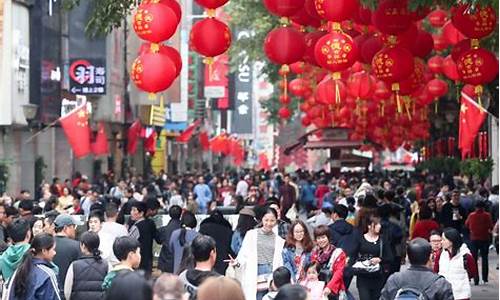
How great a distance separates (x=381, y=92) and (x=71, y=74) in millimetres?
14324

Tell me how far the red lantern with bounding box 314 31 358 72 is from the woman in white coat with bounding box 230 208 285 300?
2455 mm

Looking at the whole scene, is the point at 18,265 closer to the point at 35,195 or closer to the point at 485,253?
the point at 485,253

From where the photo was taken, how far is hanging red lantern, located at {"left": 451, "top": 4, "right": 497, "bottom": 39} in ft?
47.2

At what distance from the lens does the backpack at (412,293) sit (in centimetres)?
1003

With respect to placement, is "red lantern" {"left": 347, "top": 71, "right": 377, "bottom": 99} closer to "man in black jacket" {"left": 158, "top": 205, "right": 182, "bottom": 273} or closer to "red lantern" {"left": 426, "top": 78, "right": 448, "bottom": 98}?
"red lantern" {"left": 426, "top": 78, "right": 448, "bottom": 98}

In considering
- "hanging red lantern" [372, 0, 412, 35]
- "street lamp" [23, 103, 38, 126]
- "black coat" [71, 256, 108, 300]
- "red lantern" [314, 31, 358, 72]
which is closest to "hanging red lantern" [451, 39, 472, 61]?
"hanging red lantern" [372, 0, 412, 35]

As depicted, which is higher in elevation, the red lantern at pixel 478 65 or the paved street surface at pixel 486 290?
the red lantern at pixel 478 65

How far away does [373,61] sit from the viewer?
629 inches

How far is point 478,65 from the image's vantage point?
1505cm

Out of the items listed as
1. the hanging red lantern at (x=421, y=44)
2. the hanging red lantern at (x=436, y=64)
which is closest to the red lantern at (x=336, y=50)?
the hanging red lantern at (x=421, y=44)

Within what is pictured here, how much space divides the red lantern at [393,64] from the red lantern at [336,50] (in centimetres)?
91

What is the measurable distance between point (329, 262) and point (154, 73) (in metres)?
2.90

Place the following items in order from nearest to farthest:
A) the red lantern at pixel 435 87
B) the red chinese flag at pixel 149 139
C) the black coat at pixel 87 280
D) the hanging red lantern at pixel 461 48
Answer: the black coat at pixel 87 280
the hanging red lantern at pixel 461 48
the red lantern at pixel 435 87
the red chinese flag at pixel 149 139

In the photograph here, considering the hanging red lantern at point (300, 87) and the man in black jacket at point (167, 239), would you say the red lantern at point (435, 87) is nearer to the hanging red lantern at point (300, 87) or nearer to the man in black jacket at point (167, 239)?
the hanging red lantern at point (300, 87)
